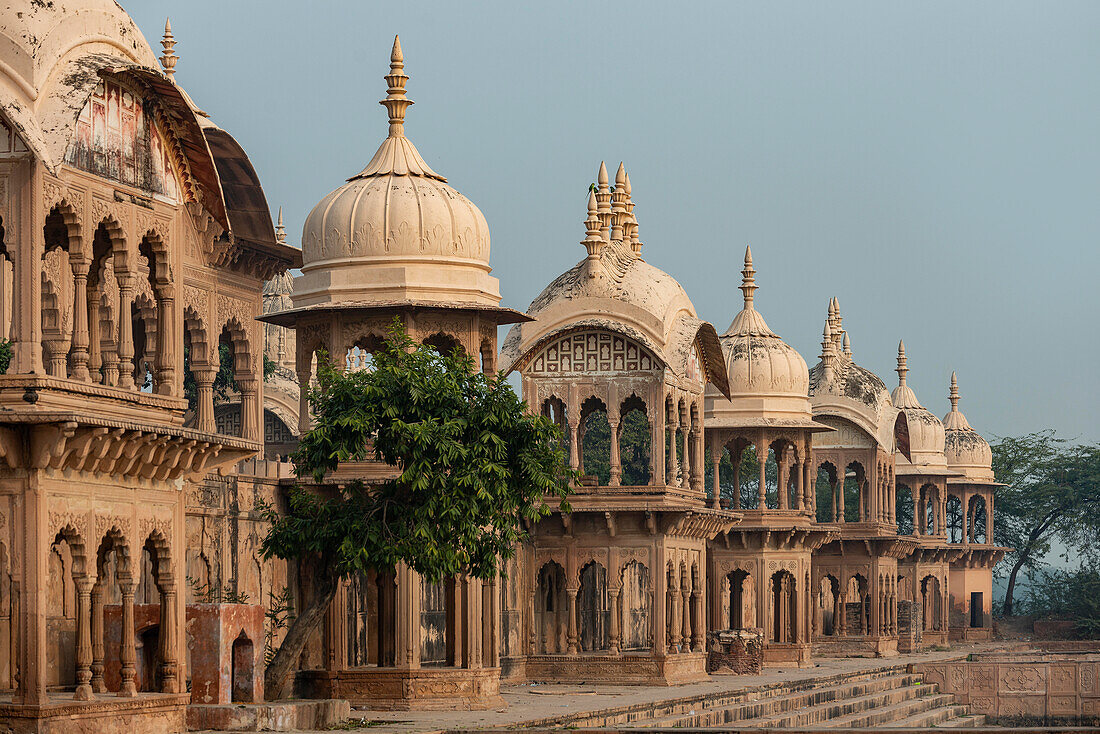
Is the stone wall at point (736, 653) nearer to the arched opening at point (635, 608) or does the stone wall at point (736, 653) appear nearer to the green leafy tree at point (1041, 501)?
the arched opening at point (635, 608)

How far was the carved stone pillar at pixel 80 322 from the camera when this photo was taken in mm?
14703

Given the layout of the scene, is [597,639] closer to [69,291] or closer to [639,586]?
[639,586]

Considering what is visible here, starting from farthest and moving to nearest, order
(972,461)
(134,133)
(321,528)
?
(972,461)
(321,528)
(134,133)

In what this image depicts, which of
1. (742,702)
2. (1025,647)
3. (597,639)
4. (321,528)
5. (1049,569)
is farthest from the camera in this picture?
(1049,569)

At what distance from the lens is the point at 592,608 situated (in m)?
30.4

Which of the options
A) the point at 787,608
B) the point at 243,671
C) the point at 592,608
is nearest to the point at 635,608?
the point at 592,608

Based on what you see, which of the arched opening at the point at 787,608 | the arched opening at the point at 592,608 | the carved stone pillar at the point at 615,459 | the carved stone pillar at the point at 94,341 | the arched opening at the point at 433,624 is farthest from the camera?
the arched opening at the point at 787,608

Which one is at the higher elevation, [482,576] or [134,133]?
[134,133]

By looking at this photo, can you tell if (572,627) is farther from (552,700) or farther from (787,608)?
(787,608)

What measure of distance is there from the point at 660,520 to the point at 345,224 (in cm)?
741

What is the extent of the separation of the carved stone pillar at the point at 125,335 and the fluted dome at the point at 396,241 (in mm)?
6400

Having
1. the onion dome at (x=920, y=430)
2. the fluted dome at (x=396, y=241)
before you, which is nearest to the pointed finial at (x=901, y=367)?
the onion dome at (x=920, y=430)

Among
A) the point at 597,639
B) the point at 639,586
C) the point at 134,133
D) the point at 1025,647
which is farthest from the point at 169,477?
the point at 1025,647

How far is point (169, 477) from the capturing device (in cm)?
1596
